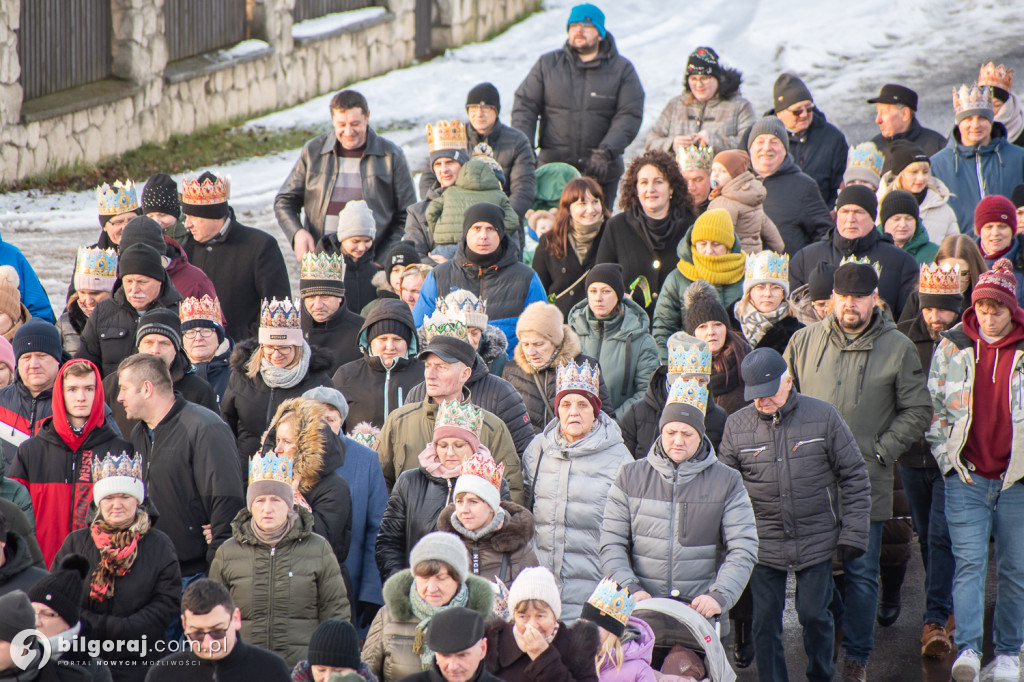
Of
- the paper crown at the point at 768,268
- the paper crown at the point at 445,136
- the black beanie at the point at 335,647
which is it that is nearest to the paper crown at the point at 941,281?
the paper crown at the point at 768,268

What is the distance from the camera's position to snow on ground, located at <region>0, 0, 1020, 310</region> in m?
18.3

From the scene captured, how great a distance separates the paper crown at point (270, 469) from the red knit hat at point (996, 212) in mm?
5446

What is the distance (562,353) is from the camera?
25.8 feet

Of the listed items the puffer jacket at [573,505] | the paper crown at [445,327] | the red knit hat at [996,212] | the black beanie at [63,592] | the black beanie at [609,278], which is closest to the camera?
the black beanie at [63,592]

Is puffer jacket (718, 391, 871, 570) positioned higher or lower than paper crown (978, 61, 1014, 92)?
lower

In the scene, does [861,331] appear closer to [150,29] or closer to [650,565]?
[650,565]

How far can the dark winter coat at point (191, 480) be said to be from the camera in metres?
6.55

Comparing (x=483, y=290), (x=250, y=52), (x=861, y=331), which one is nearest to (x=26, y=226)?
(x=250, y=52)

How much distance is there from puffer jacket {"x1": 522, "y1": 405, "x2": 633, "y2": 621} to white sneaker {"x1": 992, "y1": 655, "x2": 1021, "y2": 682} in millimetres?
2228

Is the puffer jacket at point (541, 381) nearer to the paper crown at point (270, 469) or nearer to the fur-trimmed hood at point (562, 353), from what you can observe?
the fur-trimmed hood at point (562, 353)

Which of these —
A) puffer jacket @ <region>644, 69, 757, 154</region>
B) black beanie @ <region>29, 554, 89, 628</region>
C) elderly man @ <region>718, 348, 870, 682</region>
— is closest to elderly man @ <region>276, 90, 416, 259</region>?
puffer jacket @ <region>644, 69, 757, 154</region>

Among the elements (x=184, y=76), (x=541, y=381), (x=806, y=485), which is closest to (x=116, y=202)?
(x=541, y=381)

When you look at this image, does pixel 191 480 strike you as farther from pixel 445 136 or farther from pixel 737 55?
pixel 737 55

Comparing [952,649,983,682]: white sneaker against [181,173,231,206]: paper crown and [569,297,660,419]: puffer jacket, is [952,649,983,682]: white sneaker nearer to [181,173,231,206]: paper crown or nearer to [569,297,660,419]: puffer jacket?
[569,297,660,419]: puffer jacket
